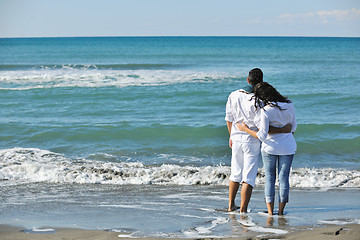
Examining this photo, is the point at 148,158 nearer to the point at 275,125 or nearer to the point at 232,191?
the point at 232,191

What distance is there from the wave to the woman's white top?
2.50 m

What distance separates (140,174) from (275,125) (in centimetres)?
358

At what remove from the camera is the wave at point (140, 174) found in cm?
706

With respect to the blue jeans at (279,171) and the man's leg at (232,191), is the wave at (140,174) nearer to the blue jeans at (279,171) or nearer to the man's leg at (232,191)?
the man's leg at (232,191)

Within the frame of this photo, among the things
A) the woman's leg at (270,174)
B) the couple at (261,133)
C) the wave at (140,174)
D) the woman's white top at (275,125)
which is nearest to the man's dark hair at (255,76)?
the couple at (261,133)

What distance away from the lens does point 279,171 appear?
469 cm

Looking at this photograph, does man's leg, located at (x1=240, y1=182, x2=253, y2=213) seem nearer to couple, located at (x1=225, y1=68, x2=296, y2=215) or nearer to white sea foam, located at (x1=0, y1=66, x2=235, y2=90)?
couple, located at (x1=225, y1=68, x2=296, y2=215)

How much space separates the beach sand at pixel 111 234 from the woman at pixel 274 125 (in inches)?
27.7

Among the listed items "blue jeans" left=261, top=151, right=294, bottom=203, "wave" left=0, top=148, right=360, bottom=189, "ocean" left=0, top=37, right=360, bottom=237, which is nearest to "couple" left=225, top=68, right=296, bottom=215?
"blue jeans" left=261, top=151, right=294, bottom=203

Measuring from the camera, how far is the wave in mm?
7062

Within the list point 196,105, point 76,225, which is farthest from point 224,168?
point 196,105

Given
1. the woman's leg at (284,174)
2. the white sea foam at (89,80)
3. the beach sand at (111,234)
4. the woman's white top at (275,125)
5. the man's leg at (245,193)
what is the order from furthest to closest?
the white sea foam at (89,80) < the man's leg at (245,193) < the woman's leg at (284,174) < the woman's white top at (275,125) < the beach sand at (111,234)

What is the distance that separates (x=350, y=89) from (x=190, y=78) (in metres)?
8.18

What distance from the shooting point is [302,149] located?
369 inches
